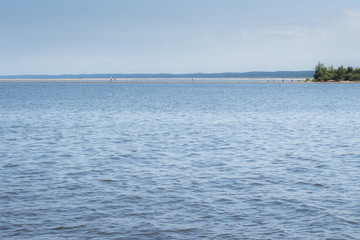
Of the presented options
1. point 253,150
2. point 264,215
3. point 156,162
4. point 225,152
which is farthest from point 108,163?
point 264,215

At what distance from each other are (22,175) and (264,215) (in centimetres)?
1109

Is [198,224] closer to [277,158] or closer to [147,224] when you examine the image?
[147,224]

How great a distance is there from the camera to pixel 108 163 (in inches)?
928

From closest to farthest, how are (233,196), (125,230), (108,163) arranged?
(125,230), (233,196), (108,163)

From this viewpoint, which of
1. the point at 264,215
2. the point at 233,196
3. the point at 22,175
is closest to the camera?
the point at 264,215

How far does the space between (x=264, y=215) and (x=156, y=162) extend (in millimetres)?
10115

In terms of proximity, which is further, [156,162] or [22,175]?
[156,162]

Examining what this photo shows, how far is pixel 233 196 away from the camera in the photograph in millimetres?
16922

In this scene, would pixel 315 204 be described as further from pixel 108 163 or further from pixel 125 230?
pixel 108 163

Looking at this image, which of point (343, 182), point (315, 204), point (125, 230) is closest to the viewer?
point (125, 230)

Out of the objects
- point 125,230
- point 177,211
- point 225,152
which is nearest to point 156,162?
point 225,152

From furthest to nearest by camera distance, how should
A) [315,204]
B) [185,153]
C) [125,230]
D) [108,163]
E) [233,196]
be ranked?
[185,153] → [108,163] → [233,196] → [315,204] → [125,230]

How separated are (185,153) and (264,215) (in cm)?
1258

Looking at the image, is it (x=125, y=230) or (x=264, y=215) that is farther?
(x=264, y=215)
